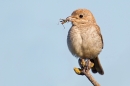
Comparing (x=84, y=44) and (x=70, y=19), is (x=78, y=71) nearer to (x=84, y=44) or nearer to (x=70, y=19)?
(x=84, y=44)

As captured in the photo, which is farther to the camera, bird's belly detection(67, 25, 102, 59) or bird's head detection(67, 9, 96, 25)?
bird's head detection(67, 9, 96, 25)

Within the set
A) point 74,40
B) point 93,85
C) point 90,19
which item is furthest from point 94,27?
point 93,85

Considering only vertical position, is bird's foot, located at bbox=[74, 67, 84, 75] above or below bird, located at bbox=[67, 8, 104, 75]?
below

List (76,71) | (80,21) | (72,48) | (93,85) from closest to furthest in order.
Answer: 1. (93,85)
2. (76,71)
3. (72,48)
4. (80,21)

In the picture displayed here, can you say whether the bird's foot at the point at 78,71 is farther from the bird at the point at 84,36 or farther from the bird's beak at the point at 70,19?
the bird's beak at the point at 70,19

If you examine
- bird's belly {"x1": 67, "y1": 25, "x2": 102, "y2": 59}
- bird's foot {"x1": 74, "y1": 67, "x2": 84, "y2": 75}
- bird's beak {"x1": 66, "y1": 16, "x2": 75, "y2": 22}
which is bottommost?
bird's foot {"x1": 74, "y1": 67, "x2": 84, "y2": 75}

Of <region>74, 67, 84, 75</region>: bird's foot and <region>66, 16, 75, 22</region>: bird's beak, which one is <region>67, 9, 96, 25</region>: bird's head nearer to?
<region>66, 16, 75, 22</region>: bird's beak

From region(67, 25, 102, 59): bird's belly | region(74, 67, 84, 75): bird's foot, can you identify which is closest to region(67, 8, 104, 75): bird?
region(67, 25, 102, 59): bird's belly

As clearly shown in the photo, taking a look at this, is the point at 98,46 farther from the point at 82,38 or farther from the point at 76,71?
the point at 76,71
